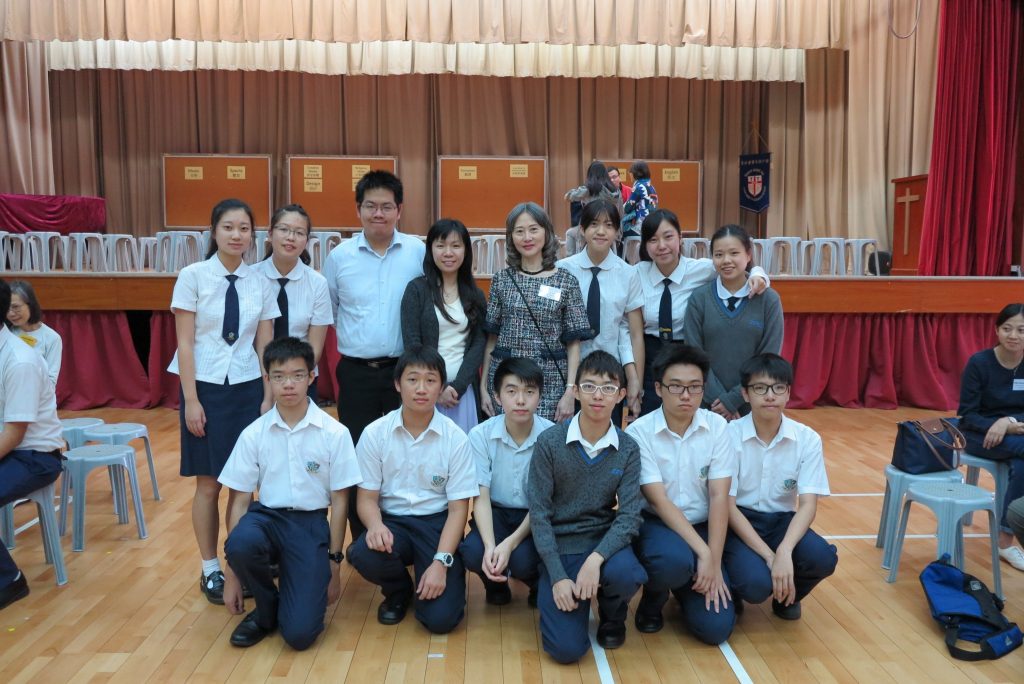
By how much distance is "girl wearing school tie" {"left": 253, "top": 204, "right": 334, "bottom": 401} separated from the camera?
3016mm

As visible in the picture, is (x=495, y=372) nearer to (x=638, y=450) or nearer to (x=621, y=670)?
(x=638, y=450)

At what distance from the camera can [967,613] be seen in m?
2.68

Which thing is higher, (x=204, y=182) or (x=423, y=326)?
(x=204, y=182)

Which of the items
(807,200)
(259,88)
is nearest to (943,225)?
(807,200)

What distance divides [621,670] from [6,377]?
7.14 feet

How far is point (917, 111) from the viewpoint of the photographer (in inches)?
336

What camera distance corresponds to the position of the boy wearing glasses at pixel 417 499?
2.71 meters

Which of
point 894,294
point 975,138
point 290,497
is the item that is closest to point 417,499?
point 290,497

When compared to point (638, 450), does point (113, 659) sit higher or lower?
lower

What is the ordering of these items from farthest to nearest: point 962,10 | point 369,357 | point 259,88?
point 259,88
point 962,10
point 369,357

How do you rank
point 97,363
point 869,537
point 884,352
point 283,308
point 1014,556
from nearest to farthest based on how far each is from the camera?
point 283,308 → point 1014,556 → point 869,537 → point 97,363 → point 884,352

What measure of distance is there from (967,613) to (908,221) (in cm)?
626

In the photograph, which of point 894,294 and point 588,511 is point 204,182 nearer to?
point 894,294

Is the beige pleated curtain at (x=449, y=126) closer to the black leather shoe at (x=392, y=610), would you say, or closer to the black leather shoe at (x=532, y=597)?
the black leather shoe at (x=532, y=597)
